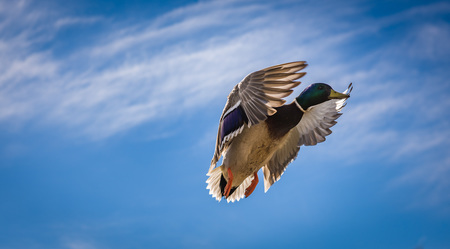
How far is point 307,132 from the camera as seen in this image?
8.02m

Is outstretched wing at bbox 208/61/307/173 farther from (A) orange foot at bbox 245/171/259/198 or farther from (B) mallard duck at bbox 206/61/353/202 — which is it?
(A) orange foot at bbox 245/171/259/198

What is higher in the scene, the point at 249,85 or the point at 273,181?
the point at 249,85

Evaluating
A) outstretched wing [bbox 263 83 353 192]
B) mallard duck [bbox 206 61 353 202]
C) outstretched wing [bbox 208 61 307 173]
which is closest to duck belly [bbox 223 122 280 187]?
mallard duck [bbox 206 61 353 202]

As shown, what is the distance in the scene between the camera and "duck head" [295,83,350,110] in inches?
304

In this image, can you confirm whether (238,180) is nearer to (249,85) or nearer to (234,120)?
(234,120)

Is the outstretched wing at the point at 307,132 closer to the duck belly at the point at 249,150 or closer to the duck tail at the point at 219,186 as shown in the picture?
the duck tail at the point at 219,186

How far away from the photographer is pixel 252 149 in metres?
7.25

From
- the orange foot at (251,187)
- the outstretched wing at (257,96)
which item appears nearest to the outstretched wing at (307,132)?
the orange foot at (251,187)

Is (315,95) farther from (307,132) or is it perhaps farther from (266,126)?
(266,126)

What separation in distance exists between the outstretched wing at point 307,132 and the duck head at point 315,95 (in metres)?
0.32

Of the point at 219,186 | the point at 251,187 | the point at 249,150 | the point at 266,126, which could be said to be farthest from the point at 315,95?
the point at 219,186

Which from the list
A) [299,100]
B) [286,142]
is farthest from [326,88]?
[286,142]

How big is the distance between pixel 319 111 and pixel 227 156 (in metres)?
1.67

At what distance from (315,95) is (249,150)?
1.36 meters
